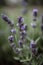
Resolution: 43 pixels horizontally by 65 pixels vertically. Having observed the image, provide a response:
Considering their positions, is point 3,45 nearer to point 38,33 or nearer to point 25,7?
point 38,33

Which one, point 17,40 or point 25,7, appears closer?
point 17,40

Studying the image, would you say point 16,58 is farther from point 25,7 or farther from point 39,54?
point 25,7

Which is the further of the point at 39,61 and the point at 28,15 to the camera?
the point at 28,15

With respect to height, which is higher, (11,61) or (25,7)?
(25,7)

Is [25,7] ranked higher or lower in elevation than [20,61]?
higher

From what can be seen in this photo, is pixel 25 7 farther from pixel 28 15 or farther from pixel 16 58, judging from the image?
pixel 16 58

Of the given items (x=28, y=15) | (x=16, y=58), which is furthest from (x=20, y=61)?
(x=28, y=15)

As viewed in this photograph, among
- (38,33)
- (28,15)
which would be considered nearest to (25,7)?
(28,15)

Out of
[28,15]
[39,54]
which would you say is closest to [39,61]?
[39,54]
